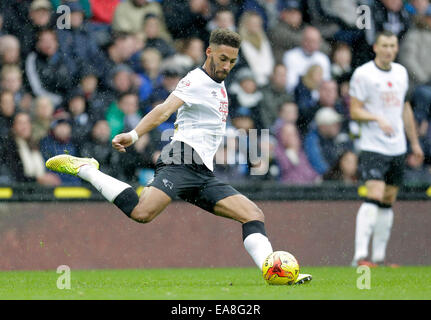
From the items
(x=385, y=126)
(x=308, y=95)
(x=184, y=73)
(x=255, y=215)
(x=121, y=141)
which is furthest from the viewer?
(x=308, y=95)

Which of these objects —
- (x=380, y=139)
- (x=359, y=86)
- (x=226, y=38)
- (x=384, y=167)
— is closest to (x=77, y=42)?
(x=359, y=86)

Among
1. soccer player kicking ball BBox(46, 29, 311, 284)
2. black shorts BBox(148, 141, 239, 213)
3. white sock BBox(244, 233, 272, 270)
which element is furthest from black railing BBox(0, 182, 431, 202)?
white sock BBox(244, 233, 272, 270)

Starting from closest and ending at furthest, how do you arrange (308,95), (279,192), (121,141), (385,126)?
(121,141), (385,126), (279,192), (308,95)

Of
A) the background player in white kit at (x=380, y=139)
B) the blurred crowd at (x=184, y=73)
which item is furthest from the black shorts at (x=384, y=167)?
the blurred crowd at (x=184, y=73)

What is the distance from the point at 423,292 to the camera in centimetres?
715

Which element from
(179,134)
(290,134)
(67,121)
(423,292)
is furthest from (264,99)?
(423,292)

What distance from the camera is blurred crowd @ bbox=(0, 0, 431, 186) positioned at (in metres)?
10.8

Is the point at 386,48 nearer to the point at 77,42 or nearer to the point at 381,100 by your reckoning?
the point at 381,100

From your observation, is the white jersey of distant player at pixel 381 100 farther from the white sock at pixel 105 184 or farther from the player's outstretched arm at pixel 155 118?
the white sock at pixel 105 184

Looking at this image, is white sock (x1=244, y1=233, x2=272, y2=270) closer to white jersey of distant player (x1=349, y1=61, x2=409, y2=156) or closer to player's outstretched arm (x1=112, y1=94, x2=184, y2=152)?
player's outstretched arm (x1=112, y1=94, x2=184, y2=152)

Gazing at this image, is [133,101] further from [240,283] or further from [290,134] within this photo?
[240,283]

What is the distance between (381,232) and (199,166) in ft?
11.6

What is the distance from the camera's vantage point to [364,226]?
34.7ft

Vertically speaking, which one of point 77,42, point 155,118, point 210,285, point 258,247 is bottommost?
point 210,285
